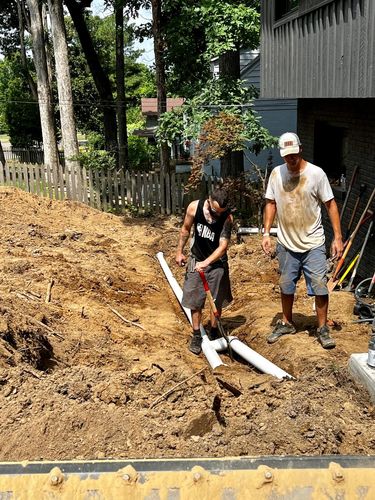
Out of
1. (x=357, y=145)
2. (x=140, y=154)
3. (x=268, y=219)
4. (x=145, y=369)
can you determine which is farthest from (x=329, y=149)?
(x=140, y=154)

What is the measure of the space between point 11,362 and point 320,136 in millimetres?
7663

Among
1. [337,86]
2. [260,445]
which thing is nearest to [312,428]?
[260,445]

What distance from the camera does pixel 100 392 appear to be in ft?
13.6

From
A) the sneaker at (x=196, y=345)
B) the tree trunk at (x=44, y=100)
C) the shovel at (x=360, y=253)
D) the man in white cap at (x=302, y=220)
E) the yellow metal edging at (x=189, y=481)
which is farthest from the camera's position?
the tree trunk at (x=44, y=100)

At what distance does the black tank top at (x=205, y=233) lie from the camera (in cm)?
605

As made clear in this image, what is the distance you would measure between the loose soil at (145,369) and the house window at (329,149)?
2051 mm

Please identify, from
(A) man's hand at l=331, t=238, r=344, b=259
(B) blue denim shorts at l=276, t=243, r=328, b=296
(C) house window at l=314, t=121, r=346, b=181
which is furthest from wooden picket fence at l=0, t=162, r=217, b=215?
(A) man's hand at l=331, t=238, r=344, b=259

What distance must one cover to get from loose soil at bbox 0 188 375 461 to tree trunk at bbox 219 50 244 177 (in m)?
3.74

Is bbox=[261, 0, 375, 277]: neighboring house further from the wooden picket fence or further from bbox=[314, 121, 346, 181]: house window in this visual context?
the wooden picket fence

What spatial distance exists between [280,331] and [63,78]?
1334 cm

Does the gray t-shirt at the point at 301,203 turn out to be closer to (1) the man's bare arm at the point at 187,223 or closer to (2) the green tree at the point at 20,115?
(1) the man's bare arm at the point at 187,223

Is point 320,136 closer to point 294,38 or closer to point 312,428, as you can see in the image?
point 294,38

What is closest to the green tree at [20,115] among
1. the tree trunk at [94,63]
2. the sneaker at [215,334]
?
the tree trunk at [94,63]

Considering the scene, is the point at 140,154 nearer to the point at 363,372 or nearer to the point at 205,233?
the point at 205,233
